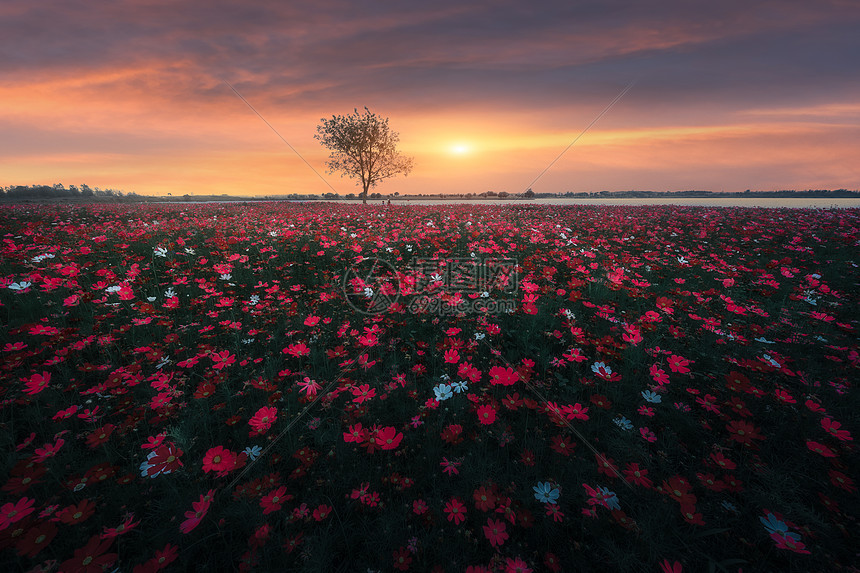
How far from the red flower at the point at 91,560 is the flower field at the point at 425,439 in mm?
11

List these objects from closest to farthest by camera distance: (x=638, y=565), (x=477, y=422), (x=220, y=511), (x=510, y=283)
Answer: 1. (x=638, y=565)
2. (x=220, y=511)
3. (x=477, y=422)
4. (x=510, y=283)

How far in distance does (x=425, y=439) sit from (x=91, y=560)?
1868 mm

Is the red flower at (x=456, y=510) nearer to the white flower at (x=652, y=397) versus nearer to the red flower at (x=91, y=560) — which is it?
the red flower at (x=91, y=560)

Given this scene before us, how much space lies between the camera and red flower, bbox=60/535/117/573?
1.41 metres

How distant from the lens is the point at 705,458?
2168mm

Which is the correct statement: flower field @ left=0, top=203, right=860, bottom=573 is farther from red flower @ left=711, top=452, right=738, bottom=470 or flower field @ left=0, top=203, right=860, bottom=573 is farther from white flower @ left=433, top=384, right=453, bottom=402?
white flower @ left=433, top=384, right=453, bottom=402

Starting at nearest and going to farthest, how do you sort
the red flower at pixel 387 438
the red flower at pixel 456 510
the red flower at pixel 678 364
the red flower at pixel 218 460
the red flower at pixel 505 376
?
the red flower at pixel 456 510, the red flower at pixel 218 460, the red flower at pixel 387 438, the red flower at pixel 505 376, the red flower at pixel 678 364

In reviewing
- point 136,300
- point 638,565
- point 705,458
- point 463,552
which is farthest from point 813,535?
point 136,300

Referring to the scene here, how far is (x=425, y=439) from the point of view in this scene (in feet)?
7.95

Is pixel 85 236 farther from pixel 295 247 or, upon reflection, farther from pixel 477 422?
pixel 477 422

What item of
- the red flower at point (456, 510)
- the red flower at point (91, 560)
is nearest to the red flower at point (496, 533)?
the red flower at point (456, 510)

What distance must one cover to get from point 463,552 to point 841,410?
3525mm

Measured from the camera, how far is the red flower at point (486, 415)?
2207 millimetres

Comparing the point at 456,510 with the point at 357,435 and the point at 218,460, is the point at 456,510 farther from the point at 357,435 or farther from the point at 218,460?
the point at 218,460
